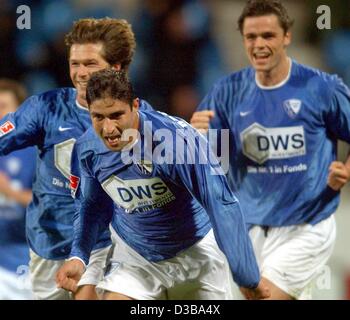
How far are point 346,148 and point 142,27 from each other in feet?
2.93

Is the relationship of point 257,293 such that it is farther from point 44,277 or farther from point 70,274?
point 44,277

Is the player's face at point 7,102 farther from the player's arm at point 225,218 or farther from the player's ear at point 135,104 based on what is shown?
the player's arm at point 225,218

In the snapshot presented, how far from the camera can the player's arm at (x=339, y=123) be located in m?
3.44

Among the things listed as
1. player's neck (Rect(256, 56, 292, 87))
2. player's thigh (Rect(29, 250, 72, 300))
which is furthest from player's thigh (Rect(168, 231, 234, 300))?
player's neck (Rect(256, 56, 292, 87))

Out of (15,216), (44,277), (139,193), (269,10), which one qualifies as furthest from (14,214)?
(269,10)

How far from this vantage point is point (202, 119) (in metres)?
3.45

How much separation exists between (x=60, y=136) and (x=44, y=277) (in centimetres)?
55

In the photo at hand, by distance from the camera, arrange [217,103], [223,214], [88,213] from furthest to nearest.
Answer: [217,103], [88,213], [223,214]

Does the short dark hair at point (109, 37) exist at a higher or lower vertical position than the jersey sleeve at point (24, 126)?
higher

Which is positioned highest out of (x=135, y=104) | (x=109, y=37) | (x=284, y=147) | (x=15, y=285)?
(x=109, y=37)

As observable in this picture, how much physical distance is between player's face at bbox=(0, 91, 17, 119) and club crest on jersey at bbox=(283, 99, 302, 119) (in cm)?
102

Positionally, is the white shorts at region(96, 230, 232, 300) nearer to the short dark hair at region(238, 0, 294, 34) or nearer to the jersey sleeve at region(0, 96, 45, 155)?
the jersey sleeve at region(0, 96, 45, 155)

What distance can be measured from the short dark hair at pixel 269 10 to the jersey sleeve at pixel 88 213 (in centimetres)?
82

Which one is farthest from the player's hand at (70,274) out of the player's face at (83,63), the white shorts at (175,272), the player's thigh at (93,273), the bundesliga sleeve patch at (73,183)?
the player's face at (83,63)
